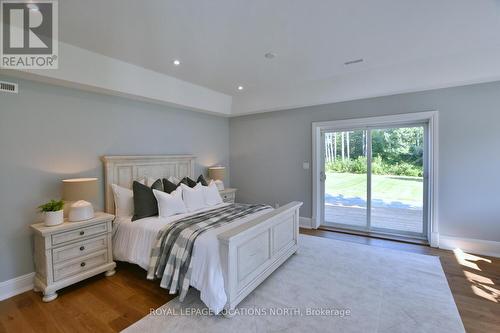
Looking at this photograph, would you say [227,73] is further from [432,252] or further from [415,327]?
[432,252]

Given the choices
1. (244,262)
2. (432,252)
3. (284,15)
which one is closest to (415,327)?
(244,262)

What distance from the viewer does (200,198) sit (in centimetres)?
361

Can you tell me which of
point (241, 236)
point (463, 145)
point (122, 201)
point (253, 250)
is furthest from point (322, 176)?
point (122, 201)

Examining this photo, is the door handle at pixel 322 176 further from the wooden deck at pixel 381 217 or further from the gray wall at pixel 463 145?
the gray wall at pixel 463 145

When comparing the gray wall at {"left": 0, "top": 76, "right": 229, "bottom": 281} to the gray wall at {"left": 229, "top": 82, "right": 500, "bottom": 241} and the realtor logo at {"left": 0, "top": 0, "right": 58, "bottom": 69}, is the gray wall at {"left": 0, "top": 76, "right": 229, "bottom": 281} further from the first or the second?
the gray wall at {"left": 229, "top": 82, "right": 500, "bottom": 241}

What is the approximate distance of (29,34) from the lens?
2.45m

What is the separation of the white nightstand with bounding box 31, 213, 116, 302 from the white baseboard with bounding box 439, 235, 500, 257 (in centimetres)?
465

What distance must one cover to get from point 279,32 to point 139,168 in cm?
277

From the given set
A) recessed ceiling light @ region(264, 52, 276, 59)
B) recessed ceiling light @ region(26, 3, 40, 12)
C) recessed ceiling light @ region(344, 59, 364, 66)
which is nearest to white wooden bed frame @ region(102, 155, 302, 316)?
recessed ceiling light @ region(26, 3, 40, 12)

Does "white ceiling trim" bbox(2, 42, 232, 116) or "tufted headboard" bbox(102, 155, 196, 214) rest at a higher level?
"white ceiling trim" bbox(2, 42, 232, 116)

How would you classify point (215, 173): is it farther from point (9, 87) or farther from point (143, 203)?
point (9, 87)

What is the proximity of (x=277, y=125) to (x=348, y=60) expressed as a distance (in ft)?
6.59

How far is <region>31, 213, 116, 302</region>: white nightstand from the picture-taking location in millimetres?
2436

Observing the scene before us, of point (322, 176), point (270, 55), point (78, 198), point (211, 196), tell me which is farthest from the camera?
point (322, 176)
